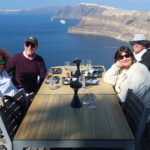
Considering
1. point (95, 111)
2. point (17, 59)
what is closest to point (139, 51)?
point (17, 59)

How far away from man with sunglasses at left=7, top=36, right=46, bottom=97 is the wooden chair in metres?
1.44

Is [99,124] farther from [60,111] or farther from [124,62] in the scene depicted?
[124,62]

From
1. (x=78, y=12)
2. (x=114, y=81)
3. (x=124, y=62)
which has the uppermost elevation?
(x=124, y=62)

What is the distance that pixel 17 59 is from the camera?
3539 millimetres

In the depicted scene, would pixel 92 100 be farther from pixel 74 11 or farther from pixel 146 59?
pixel 74 11

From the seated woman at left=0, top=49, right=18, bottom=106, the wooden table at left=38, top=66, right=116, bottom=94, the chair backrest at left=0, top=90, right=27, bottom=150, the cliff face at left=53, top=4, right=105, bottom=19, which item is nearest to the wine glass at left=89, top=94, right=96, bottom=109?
the wooden table at left=38, top=66, right=116, bottom=94

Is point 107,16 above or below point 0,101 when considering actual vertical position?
below

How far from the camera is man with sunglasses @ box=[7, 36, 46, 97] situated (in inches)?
139

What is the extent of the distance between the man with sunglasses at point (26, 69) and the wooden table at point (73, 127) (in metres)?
1.13

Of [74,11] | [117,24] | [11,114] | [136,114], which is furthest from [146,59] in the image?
[74,11]

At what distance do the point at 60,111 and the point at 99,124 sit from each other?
0.38 m

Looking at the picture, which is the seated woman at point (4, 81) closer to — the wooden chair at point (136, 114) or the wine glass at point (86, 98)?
the wine glass at point (86, 98)

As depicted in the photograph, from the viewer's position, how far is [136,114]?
2.05m

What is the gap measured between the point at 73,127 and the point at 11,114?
51cm
